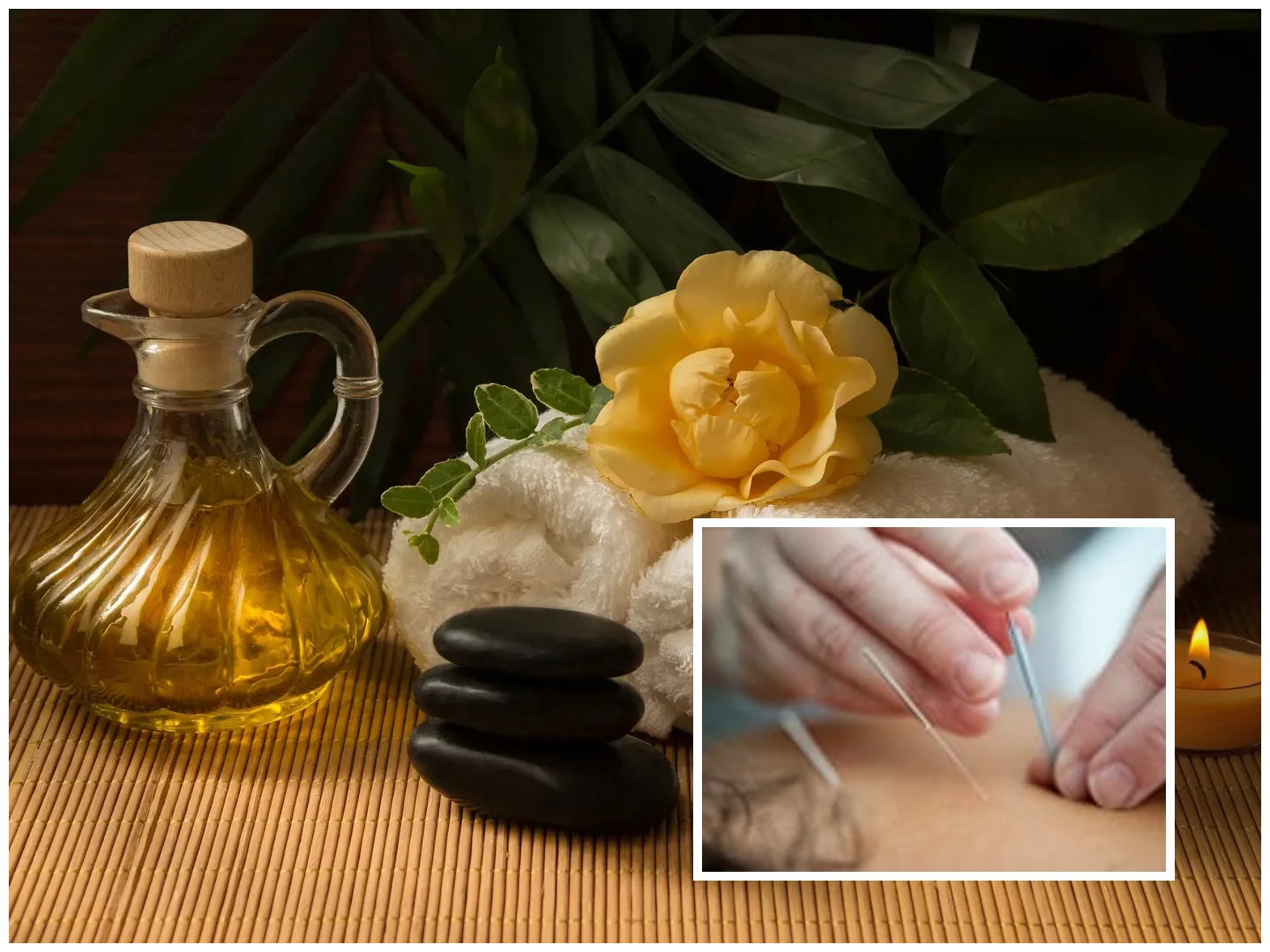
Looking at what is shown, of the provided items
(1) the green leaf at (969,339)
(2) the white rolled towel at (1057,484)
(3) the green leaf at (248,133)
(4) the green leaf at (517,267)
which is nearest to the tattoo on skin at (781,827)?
(2) the white rolled towel at (1057,484)

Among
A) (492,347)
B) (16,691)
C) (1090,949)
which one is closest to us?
(1090,949)

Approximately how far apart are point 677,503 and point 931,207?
0.90 ft

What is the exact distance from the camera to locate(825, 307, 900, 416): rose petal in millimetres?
543

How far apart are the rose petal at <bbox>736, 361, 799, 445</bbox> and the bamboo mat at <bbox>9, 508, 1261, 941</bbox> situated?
0.47ft

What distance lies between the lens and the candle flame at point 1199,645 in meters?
0.56

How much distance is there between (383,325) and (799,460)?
0.33m

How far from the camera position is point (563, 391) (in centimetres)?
59

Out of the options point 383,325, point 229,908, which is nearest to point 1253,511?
point 383,325

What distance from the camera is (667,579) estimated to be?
543 millimetres

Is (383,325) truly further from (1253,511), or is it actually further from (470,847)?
(1253,511)

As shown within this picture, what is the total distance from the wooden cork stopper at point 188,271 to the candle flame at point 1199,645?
0.40 meters

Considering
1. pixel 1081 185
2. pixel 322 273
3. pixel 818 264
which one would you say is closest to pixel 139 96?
pixel 322 273

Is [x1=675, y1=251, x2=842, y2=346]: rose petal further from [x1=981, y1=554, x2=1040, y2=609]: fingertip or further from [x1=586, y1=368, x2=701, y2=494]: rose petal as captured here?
[x1=981, y1=554, x2=1040, y2=609]: fingertip

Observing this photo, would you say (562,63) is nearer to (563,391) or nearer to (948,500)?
(563,391)
